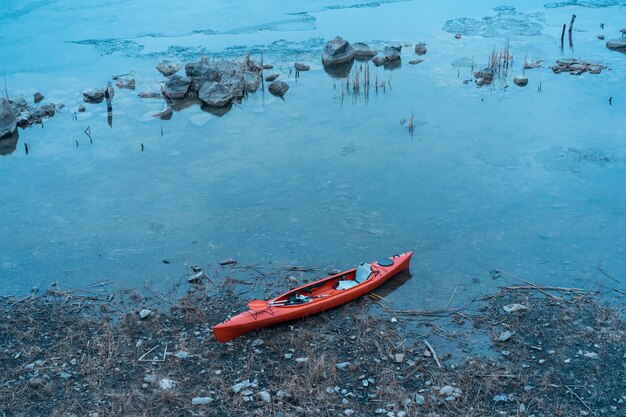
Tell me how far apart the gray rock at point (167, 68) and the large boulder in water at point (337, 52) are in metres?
3.42

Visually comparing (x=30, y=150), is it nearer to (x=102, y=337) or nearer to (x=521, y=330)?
(x=102, y=337)

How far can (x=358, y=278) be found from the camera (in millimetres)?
8242

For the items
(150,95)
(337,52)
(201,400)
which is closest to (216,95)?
(150,95)

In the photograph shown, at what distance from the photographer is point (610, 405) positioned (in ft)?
21.1

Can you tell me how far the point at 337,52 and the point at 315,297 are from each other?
9.12 metres

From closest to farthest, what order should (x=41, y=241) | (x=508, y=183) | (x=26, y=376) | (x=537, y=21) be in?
(x=26, y=376)
(x=41, y=241)
(x=508, y=183)
(x=537, y=21)

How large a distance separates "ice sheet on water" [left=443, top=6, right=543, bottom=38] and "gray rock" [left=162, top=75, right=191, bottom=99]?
7.34 meters

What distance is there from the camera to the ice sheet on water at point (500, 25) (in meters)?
17.2

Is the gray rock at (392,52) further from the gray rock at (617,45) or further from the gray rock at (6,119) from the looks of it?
the gray rock at (6,119)

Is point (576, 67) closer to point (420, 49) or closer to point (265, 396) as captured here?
point (420, 49)

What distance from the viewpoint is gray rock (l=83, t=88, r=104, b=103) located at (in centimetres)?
1437

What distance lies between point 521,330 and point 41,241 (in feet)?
22.0

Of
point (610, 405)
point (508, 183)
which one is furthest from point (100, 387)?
point (508, 183)

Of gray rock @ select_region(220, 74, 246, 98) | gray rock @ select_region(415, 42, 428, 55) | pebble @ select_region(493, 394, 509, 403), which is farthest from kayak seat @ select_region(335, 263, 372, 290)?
gray rock @ select_region(415, 42, 428, 55)
